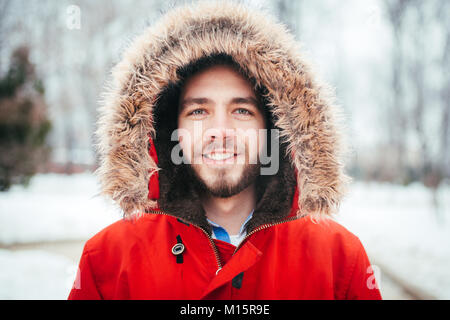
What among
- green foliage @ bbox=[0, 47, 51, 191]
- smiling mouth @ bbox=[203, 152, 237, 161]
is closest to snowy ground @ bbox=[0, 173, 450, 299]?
smiling mouth @ bbox=[203, 152, 237, 161]

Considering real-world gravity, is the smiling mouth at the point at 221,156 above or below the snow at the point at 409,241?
above

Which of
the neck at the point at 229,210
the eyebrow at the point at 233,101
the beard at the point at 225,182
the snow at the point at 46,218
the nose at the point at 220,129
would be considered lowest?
the snow at the point at 46,218

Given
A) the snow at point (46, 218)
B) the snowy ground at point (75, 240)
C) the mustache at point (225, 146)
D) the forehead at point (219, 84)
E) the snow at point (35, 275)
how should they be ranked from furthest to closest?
the snow at point (46, 218) → the snowy ground at point (75, 240) → the snow at point (35, 275) → the forehead at point (219, 84) → the mustache at point (225, 146)

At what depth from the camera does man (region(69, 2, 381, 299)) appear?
160cm

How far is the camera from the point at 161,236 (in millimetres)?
1704

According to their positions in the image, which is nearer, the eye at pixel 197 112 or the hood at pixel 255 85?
the hood at pixel 255 85

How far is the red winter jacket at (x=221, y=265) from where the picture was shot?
1562 millimetres

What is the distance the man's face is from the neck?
0.43ft

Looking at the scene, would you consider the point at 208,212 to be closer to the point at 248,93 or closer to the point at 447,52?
the point at 248,93

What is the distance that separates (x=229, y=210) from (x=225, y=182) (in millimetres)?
228

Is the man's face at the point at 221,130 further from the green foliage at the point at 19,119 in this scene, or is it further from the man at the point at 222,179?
the green foliage at the point at 19,119

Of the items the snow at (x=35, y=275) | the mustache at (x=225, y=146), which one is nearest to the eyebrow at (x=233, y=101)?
the mustache at (x=225, y=146)

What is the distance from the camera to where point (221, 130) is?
1746 mm

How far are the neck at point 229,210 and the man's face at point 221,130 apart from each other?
130 mm
